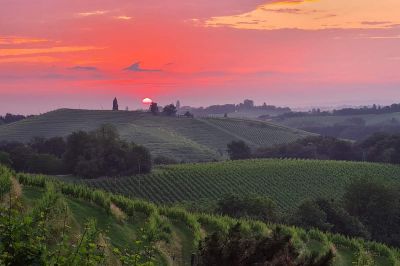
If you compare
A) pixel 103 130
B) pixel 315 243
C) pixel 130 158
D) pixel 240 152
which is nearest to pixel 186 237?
pixel 315 243

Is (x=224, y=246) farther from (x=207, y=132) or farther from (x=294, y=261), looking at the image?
(x=207, y=132)

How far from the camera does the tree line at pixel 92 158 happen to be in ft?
292

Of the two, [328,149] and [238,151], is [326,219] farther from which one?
[328,149]

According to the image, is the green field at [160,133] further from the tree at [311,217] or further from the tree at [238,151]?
the tree at [311,217]

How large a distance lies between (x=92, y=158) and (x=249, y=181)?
1022 inches

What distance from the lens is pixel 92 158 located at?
300 feet

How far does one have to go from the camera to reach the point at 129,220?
77.8 ft

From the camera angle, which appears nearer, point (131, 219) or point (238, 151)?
point (131, 219)

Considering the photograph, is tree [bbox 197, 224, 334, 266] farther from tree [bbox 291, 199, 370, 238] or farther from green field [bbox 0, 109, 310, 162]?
green field [bbox 0, 109, 310, 162]

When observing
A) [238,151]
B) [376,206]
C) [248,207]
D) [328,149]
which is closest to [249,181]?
[376,206]

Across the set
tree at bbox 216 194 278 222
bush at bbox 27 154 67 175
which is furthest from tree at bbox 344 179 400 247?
bush at bbox 27 154 67 175

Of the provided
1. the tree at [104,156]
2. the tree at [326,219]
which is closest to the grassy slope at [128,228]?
the tree at [326,219]

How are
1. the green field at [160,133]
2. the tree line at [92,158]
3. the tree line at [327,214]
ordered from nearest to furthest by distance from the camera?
the tree line at [327,214] < the tree line at [92,158] < the green field at [160,133]

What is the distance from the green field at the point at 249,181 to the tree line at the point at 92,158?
3.84 m
